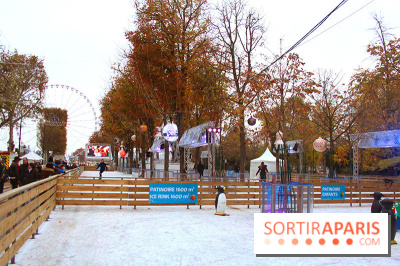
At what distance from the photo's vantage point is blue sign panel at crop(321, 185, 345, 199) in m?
16.6

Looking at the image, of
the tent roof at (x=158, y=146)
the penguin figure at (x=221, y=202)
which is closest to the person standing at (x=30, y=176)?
the penguin figure at (x=221, y=202)

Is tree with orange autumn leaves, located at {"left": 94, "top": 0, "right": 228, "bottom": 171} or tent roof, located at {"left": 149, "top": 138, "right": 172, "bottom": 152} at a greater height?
tree with orange autumn leaves, located at {"left": 94, "top": 0, "right": 228, "bottom": 171}

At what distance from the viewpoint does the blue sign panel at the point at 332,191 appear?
54.5 ft

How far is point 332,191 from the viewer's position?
660 inches

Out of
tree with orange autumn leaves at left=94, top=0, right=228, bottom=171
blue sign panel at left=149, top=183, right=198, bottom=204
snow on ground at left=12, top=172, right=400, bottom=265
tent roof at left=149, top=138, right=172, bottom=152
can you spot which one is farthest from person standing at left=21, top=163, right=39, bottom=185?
tent roof at left=149, top=138, right=172, bottom=152

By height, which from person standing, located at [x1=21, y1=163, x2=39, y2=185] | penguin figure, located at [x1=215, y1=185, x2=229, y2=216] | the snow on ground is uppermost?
person standing, located at [x1=21, y1=163, x2=39, y2=185]

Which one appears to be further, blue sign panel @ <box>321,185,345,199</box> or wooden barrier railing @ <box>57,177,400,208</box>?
blue sign panel @ <box>321,185,345,199</box>

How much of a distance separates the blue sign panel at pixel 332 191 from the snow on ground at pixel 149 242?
5.05 metres

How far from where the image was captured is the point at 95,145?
181 feet

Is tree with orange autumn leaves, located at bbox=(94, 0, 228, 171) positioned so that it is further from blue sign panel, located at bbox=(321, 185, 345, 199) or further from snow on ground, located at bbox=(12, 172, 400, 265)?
snow on ground, located at bbox=(12, 172, 400, 265)

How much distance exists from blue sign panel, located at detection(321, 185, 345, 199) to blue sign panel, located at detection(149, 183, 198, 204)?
5596 millimetres

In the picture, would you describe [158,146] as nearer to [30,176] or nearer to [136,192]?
[136,192]

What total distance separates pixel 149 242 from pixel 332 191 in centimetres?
1075

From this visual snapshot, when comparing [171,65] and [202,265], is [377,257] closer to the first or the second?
[202,265]
